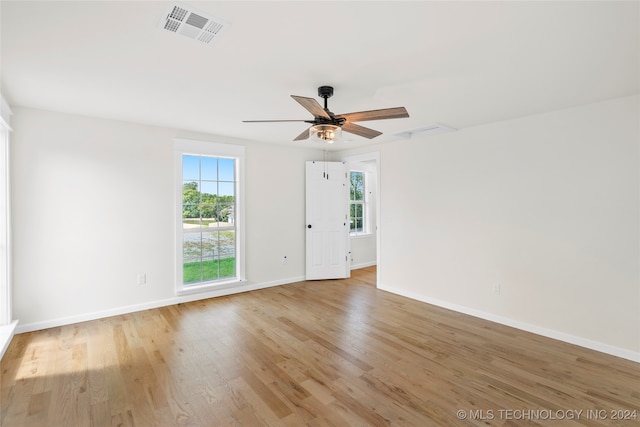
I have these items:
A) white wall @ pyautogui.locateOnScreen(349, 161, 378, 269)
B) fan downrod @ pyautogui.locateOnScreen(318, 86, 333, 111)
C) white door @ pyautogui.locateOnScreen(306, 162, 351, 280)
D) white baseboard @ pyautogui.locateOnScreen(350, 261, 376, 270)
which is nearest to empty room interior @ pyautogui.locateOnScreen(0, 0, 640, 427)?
fan downrod @ pyautogui.locateOnScreen(318, 86, 333, 111)

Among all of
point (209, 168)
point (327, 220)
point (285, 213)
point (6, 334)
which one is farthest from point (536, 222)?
point (6, 334)

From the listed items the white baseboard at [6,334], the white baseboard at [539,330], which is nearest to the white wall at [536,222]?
the white baseboard at [539,330]

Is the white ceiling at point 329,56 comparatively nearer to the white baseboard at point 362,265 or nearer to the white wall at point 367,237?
the white wall at point 367,237

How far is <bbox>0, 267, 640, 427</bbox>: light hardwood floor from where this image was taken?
2.07 metres

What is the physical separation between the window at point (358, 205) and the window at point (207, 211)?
2.86 metres

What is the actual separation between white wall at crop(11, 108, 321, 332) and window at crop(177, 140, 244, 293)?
0.18 m

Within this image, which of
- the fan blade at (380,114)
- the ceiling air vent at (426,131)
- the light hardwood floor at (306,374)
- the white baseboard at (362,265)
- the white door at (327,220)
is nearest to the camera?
the light hardwood floor at (306,374)

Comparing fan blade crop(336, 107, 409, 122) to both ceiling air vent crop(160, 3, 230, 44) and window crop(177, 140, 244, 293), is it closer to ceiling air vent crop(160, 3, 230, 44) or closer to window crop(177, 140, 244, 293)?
ceiling air vent crop(160, 3, 230, 44)

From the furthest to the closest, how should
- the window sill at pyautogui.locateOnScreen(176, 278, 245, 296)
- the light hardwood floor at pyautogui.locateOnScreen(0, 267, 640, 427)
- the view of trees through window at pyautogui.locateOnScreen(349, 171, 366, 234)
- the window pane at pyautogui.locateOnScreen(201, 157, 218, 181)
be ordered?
the view of trees through window at pyautogui.locateOnScreen(349, 171, 366, 234)
the window pane at pyautogui.locateOnScreen(201, 157, 218, 181)
the window sill at pyautogui.locateOnScreen(176, 278, 245, 296)
the light hardwood floor at pyautogui.locateOnScreen(0, 267, 640, 427)

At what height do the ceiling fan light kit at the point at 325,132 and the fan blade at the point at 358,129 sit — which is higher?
the fan blade at the point at 358,129

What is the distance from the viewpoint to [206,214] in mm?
4723

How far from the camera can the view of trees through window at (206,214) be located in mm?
4625

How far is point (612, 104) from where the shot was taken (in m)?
2.95

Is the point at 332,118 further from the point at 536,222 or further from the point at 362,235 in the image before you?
the point at 362,235
